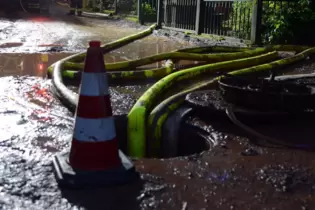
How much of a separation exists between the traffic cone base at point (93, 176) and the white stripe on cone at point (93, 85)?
1.53ft

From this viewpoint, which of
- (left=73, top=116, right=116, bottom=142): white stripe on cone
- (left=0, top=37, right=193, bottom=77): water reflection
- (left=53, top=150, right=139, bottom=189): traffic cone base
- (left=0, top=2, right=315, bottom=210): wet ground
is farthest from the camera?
(left=0, top=37, right=193, bottom=77): water reflection

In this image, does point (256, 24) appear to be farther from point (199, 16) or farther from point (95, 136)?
point (95, 136)

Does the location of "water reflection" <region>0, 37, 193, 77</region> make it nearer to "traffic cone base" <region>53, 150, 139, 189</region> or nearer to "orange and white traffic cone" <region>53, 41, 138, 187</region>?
"orange and white traffic cone" <region>53, 41, 138, 187</region>

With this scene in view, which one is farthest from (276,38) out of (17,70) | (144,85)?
(17,70)

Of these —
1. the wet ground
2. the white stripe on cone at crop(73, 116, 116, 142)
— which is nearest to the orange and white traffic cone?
the white stripe on cone at crop(73, 116, 116, 142)

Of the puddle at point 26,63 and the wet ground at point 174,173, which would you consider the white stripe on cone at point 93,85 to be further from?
the puddle at point 26,63

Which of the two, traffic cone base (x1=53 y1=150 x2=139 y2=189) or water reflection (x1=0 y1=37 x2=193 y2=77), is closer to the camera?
traffic cone base (x1=53 y1=150 x2=139 y2=189)

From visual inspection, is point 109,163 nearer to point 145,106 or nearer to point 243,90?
point 145,106

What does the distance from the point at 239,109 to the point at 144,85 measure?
78.5 inches

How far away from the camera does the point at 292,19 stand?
9.31 m

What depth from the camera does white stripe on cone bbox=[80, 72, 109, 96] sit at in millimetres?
2652

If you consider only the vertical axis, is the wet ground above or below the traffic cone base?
below

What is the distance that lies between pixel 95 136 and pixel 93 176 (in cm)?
24

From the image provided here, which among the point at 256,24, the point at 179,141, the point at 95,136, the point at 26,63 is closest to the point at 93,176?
the point at 95,136
